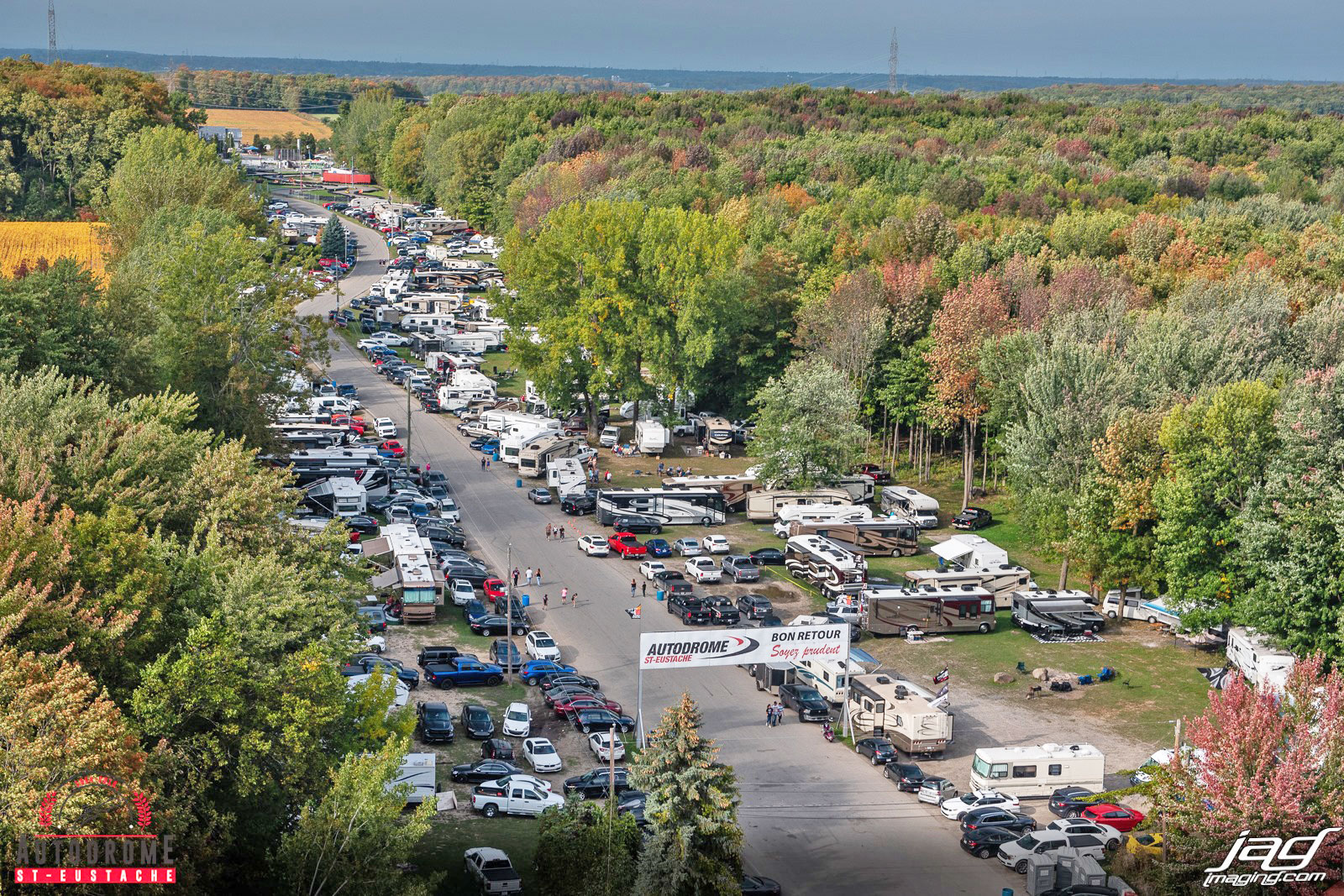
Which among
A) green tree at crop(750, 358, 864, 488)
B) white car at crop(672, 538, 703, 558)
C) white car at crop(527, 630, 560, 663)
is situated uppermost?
green tree at crop(750, 358, 864, 488)

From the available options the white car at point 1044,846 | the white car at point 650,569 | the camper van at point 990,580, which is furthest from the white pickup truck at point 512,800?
the camper van at point 990,580

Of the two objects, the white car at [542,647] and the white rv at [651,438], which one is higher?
the white rv at [651,438]

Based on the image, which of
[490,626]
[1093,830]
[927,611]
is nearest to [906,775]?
[1093,830]

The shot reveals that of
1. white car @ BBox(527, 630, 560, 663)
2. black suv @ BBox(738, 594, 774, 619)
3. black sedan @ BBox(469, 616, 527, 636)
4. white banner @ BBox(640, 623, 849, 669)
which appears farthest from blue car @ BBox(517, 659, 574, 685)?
black suv @ BBox(738, 594, 774, 619)

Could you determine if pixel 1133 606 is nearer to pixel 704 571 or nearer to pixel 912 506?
pixel 912 506

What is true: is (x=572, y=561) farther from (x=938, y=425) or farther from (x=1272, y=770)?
(x=1272, y=770)

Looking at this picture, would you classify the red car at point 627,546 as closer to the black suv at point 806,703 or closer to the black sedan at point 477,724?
the black suv at point 806,703

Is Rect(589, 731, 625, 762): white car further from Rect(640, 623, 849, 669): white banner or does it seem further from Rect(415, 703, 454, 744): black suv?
Rect(415, 703, 454, 744): black suv

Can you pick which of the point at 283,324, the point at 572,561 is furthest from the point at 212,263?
the point at 572,561
